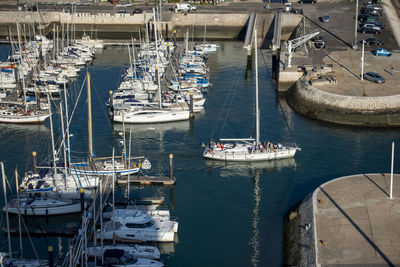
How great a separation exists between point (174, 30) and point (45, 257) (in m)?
74.5

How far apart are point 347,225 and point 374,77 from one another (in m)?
41.7

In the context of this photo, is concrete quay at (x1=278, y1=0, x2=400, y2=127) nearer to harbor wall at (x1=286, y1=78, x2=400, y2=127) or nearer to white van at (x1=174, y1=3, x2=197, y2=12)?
harbor wall at (x1=286, y1=78, x2=400, y2=127)

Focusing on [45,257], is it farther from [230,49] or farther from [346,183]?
[230,49]

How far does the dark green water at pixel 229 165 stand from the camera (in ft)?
196

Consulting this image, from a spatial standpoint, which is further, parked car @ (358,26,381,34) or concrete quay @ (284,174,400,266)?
parked car @ (358,26,381,34)

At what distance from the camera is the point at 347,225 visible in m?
55.5

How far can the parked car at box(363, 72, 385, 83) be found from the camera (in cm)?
9256

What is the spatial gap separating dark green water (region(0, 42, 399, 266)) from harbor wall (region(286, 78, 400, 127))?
1.49 meters

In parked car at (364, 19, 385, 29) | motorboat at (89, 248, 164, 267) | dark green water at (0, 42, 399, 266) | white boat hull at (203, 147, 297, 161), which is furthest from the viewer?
parked car at (364, 19, 385, 29)

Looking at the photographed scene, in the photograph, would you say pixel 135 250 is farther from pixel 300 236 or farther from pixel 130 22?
pixel 130 22

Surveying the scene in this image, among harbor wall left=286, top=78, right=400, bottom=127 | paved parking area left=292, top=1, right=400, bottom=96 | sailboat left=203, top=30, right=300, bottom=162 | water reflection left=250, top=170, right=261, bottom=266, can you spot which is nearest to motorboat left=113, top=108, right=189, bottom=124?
sailboat left=203, top=30, right=300, bottom=162

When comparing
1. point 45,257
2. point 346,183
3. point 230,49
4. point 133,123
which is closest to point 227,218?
point 346,183

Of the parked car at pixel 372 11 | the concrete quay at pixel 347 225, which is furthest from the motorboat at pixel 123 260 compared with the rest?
the parked car at pixel 372 11

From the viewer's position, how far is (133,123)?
8612cm
